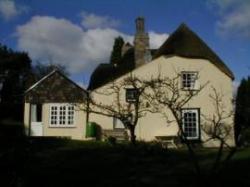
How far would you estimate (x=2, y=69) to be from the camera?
185 feet

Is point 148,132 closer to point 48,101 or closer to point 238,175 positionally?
point 48,101

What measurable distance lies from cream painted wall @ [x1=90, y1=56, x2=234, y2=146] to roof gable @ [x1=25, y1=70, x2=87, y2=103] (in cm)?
A: 142

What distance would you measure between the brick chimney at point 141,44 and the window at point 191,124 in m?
5.46

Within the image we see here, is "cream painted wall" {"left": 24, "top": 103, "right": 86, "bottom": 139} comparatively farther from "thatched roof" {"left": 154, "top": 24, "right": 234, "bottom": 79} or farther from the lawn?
the lawn

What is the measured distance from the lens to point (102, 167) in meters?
18.8

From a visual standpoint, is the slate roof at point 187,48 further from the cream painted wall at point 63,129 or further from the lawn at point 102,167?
the lawn at point 102,167

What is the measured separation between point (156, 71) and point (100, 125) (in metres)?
5.54

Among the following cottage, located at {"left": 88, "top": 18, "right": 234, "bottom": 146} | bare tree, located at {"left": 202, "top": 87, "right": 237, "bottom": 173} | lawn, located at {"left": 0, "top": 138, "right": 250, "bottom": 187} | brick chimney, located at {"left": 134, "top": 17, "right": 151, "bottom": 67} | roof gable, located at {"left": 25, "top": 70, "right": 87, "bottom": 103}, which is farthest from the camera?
brick chimney, located at {"left": 134, "top": 17, "right": 151, "bottom": 67}

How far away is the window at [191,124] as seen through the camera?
34.0 metres

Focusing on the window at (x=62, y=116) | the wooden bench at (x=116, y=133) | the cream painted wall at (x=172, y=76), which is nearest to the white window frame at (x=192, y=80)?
the cream painted wall at (x=172, y=76)

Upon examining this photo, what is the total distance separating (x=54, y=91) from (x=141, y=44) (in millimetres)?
7542

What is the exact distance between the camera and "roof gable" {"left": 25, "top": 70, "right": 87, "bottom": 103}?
1377 inches

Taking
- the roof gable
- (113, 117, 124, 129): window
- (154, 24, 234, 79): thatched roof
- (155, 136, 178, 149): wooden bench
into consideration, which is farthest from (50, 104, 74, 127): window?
(154, 24, 234, 79): thatched roof

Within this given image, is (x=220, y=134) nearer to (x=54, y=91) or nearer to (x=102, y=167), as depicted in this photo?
(x=102, y=167)
